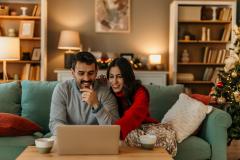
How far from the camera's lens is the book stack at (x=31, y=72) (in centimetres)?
606

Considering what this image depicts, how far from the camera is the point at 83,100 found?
2412 millimetres

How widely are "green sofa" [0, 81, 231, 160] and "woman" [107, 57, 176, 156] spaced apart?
1.38ft

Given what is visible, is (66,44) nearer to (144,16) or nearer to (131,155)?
(144,16)

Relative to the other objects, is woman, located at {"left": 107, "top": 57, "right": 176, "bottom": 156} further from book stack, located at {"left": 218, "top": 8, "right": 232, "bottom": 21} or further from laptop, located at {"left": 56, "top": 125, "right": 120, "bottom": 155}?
book stack, located at {"left": 218, "top": 8, "right": 232, "bottom": 21}

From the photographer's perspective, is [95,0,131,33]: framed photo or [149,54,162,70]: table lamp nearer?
Result: [149,54,162,70]: table lamp

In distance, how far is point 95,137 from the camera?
201 cm

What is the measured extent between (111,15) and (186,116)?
367 centimetres

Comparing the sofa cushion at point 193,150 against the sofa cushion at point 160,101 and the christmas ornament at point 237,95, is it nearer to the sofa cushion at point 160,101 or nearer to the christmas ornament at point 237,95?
the sofa cushion at point 160,101

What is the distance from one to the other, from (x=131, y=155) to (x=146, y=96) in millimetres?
620

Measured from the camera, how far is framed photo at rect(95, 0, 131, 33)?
636 cm

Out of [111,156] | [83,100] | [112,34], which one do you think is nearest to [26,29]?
[112,34]

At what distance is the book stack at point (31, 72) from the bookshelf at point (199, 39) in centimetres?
212

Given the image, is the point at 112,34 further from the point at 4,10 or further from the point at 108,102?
the point at 108,102

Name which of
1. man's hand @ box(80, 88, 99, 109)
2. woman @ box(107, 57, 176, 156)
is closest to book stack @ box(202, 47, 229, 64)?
woman @ box(107, 57, 176, 156)
